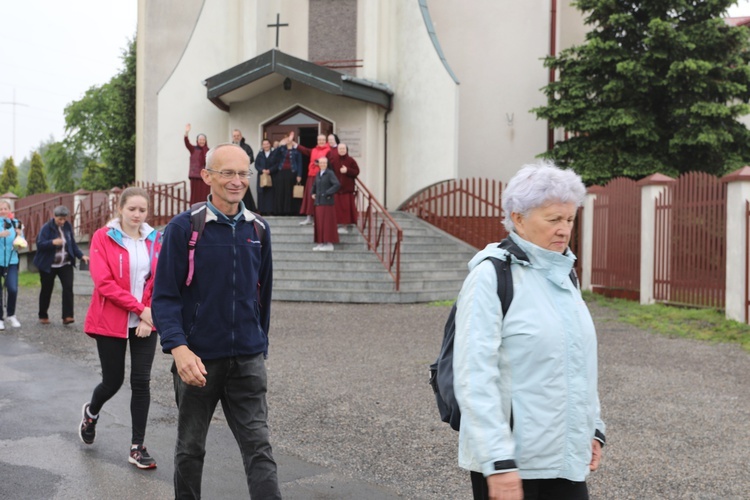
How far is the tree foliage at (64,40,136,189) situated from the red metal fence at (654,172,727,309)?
2766 centimetres

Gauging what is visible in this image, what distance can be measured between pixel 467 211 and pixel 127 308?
14445 mm

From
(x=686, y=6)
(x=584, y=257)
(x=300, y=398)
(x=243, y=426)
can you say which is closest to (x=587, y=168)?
(x=584, y=257)

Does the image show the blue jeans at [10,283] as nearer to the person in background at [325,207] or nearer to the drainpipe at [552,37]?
the person in background at [325,207]

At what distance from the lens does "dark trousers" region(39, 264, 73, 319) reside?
1148 cm

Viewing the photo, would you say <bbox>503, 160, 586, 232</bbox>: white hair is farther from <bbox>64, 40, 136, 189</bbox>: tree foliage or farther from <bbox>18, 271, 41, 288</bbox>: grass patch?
<bbox>64, 40, 136, 189</bbox>: tree foliage

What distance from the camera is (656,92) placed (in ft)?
59.9

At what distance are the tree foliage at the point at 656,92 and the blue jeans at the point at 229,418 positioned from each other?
15.4 metres

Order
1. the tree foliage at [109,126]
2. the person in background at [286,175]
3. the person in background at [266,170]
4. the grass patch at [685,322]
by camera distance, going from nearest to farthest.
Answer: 1. the grass patch at [685,322]
2. the person in background at [286,175]
3. the person in background at [266,170]
4. the tree foliage at [109,126]

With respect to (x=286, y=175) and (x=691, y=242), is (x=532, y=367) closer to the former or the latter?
(x=691, y=242)

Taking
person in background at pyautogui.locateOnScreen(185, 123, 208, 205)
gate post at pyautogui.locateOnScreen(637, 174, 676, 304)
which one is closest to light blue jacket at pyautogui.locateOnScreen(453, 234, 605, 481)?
gate post at pyautogui.locateOnScreen(637, 174, 676, 304)

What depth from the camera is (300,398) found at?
22.9 feet

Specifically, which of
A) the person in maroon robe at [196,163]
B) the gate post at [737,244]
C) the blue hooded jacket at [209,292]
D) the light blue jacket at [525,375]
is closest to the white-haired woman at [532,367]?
the light blue jacket at [525,375]

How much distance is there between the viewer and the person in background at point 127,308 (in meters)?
5.02

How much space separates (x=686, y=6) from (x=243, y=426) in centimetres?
1711
